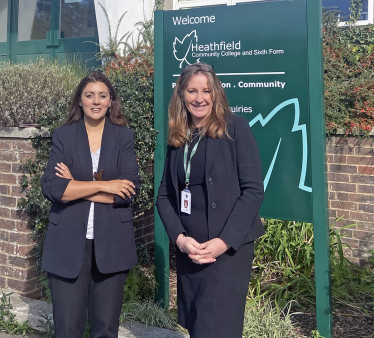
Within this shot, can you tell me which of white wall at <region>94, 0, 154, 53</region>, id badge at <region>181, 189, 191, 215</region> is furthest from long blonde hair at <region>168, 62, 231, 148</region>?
white wall at <region>94, 0, 154, 53</region>

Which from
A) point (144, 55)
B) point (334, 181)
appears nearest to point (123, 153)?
point (334, 181)

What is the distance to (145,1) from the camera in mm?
7840

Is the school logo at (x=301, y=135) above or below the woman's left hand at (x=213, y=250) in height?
above

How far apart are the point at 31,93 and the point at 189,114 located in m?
2.72

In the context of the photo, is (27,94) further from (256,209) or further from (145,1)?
(145,1)

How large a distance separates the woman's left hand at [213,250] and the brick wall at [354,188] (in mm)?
3372

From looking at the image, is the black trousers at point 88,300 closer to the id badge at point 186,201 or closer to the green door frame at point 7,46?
the id badge at point 186,201

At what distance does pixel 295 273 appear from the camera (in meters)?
4.48

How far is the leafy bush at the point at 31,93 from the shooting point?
4.52m

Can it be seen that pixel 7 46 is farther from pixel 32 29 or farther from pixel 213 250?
pixel 213 250

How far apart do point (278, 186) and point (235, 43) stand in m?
1.14

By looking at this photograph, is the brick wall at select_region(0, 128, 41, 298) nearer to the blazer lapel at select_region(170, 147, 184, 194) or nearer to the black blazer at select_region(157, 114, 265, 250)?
the blazer lapel at select_region(170, 147, 184, 194)

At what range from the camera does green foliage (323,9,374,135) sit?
5.34 m

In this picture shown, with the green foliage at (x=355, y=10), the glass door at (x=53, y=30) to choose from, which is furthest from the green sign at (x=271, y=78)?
the glass door at (x=53, y=30)
